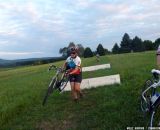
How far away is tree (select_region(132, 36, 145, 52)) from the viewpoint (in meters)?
120

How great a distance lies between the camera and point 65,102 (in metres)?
14.0

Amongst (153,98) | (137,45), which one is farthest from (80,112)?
(137,45)

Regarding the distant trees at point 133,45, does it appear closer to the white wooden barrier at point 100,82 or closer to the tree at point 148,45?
the tree at point 148,45

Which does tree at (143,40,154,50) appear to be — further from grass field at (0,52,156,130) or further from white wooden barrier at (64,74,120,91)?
grass field at (0,52,156,130)

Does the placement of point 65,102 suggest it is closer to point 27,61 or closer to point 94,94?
point 94,94

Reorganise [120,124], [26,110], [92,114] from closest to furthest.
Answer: [120,124], [92,114], [26,110]

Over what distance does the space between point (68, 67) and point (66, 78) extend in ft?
1.46

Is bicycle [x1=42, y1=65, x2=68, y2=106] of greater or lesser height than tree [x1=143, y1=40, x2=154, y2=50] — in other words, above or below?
below

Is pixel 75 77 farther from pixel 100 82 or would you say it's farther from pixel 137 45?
pixel 137 45

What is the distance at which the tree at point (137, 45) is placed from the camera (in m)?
120

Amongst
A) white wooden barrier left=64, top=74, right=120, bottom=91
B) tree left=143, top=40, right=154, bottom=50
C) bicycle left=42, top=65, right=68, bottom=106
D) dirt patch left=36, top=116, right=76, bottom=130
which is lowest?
dirt patch left=36, top=116, right=76, bottom=130

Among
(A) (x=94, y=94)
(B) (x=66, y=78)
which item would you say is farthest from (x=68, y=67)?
(A) (x=94, y=94)

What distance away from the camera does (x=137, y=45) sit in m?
123

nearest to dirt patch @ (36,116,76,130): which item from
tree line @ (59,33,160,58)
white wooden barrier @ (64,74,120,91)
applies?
white wooden barrier @ (64,74,120,91)
